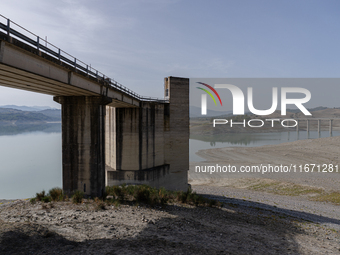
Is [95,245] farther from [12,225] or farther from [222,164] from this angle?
[222,164]

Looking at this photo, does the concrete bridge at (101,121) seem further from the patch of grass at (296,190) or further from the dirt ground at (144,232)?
the patch of grass at (296,190)

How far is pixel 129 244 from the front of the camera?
26.0 feet

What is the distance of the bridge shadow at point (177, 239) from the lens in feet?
24.1

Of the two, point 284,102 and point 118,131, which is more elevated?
point 284,102

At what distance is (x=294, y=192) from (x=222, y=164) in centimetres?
1839

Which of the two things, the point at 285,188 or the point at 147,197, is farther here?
the point at 285,188

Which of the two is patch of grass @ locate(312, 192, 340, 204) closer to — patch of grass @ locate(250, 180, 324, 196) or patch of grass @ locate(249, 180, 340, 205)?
patch of grass @ locate(249, 180, 340, 205)

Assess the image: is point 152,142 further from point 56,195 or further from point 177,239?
point 177,239

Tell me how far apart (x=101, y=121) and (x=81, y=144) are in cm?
199

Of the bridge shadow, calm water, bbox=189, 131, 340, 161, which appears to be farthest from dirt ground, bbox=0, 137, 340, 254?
calm water, bbox=189, 131, 340, 161

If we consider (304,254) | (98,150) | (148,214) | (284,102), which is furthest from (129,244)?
(284,102)

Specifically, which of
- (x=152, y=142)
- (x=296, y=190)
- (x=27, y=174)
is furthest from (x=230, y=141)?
(x=27, y=174)

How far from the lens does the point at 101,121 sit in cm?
1591

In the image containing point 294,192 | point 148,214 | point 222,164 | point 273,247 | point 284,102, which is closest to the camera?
point 273,247
